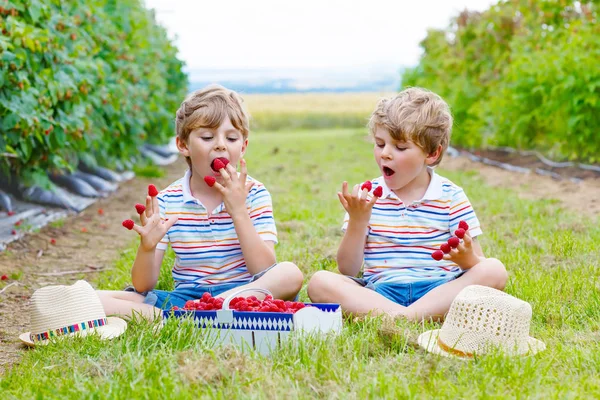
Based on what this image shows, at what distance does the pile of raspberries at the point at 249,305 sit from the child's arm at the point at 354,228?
0.56 metres

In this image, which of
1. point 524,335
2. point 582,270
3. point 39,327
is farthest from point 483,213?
point 39,327

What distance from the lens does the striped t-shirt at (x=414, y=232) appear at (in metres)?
3.51

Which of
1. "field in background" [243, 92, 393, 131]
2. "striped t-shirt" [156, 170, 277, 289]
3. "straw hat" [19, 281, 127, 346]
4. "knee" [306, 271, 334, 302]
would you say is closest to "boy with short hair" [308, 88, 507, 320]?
"knee" [306, 271, 334, 302]

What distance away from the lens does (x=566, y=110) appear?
28.8 ft

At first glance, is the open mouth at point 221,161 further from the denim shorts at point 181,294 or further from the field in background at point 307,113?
the field in background at point 307,113

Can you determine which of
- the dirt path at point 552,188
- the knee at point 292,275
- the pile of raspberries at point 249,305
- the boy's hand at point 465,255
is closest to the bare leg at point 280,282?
the knee at point 292,275

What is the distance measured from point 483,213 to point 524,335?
12.4ft

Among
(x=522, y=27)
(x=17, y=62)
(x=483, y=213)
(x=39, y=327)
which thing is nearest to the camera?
(x=39, y=327)

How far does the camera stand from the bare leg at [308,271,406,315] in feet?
10.6

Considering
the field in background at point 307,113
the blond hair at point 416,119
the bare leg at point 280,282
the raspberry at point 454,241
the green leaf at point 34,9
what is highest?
the green leaf at point 34,9

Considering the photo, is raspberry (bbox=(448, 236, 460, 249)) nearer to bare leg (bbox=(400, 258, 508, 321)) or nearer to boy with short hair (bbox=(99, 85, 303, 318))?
bare leg (bbox=(400, 258, 508, 321))

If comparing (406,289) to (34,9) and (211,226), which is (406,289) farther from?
(34,9)

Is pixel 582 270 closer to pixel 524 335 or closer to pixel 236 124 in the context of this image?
pixel 524 335

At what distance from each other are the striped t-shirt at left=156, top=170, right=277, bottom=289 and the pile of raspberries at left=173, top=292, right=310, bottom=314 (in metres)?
0.56
